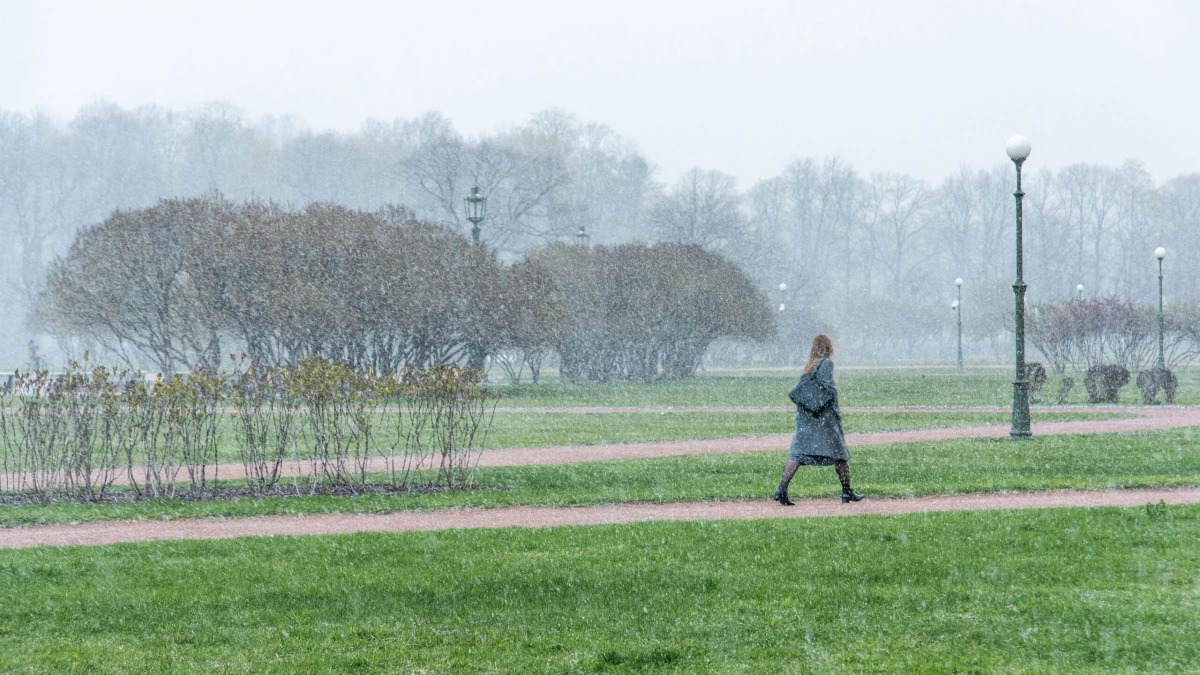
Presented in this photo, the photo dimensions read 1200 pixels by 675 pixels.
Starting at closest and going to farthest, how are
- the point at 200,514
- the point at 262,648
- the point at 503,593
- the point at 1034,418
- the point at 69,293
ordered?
the point at 262,648 < the point at 503,593 < the point at 200,514 < the point at 1034,418 < the point at 69,293


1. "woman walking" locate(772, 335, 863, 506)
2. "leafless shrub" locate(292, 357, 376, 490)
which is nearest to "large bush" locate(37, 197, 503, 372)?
"leafless shrub" locate(292, 357, 376, 490)

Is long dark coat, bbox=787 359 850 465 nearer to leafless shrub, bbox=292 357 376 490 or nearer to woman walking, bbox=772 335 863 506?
woman walking, bbox=772 335 863 506

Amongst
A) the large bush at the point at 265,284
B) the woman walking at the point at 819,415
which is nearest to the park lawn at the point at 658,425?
the large bush at the point at 265,284

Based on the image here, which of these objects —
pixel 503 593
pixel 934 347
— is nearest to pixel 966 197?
pixel 934 347

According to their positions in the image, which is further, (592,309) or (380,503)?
(592,309)

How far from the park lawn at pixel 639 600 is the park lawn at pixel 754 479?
204 cm

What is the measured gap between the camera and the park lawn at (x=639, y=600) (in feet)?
20.5

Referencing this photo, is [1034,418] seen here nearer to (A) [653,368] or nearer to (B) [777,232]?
(A) [653,368]

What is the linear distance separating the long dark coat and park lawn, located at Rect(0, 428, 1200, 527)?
101 centimetres

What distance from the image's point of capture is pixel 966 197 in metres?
95.4

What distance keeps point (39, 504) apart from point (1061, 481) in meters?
10.5

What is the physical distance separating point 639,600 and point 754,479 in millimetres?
6077

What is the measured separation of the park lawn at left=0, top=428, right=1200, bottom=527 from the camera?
39.0ft

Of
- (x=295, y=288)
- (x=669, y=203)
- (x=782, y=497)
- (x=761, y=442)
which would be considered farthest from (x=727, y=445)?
(x=669, y=203)
